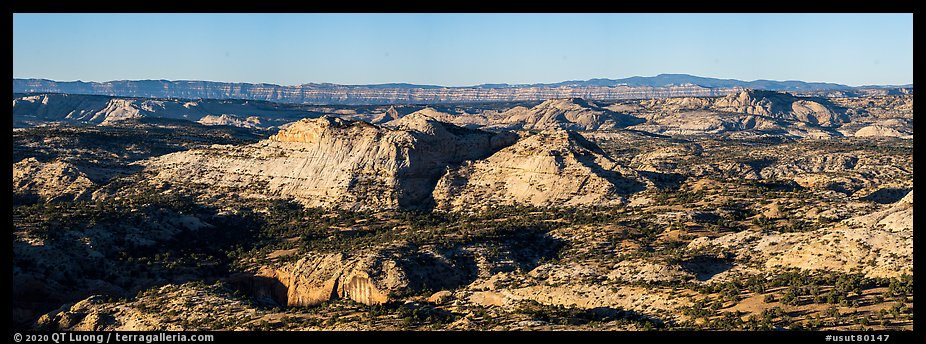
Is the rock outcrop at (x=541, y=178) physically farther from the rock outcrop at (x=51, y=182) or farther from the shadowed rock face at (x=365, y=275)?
the rock outcrop at (x=51, y=182)

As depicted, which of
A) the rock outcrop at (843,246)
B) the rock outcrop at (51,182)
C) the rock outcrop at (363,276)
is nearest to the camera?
the rock outcrop at (843,246)

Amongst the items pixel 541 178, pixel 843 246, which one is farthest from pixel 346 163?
pixel 843 246

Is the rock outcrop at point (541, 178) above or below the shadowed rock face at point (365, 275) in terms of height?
above

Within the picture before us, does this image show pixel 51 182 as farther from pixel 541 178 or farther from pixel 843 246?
pixel 843 246

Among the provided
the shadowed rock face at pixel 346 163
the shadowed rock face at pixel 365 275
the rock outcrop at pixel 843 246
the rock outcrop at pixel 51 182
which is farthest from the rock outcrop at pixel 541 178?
the rock outcrop at pixel 51 182

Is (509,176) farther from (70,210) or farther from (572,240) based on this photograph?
(70,210)
